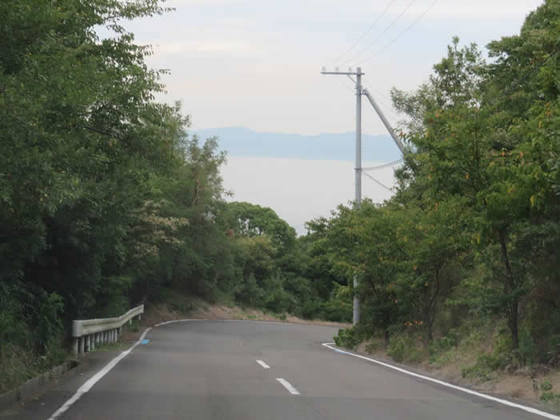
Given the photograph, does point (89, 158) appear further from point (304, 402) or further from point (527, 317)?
point (527, 317)

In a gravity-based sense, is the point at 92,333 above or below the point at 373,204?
→ below

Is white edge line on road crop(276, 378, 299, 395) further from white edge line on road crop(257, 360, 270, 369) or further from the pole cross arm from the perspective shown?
the pole cross arm

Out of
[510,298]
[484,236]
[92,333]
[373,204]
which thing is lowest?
[92,333]

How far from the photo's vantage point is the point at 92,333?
19.8 metres

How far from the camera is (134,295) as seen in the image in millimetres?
44500

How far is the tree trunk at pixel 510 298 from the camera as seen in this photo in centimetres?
1479

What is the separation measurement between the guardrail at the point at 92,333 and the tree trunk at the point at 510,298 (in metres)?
9.93

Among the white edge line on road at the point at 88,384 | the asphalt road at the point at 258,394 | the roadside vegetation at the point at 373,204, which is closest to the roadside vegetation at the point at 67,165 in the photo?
the roadside vegetation at the point at 373,204

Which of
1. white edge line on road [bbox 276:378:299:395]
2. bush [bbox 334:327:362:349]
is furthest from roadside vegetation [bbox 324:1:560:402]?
white edge line on road [bbox 276:378:299:395]

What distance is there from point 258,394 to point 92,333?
9.45m

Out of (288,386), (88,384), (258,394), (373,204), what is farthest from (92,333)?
(373,204)

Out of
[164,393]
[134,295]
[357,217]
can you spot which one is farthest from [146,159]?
[134,295]

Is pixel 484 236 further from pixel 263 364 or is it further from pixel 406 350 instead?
pixel 406 350

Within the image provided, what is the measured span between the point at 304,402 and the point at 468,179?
241 inches
